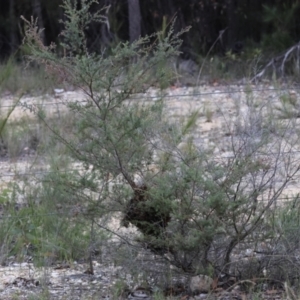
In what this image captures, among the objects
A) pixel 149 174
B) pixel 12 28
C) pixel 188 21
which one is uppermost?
pixel 149 174

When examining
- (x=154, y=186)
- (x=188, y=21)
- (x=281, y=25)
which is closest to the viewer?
(x=154, y=186)

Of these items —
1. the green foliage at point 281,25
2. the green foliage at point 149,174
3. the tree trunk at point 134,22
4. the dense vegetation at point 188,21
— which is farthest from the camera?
the dense vegetation at point 188,21

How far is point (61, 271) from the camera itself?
4410 millimetres

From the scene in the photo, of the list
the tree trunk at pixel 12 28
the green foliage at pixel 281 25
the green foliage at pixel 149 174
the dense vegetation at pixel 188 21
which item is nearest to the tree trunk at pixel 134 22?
the dense vegetation at pixel 188 21

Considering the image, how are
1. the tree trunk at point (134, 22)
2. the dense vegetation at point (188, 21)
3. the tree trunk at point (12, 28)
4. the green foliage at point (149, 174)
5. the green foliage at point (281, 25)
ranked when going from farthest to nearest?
the tree trunk at point (12, 28), the dense vegetation at point (188, 21), the tree trunk at point (134, 22), the green foliage at point (281, 25), the green foliage at point (149, 174)

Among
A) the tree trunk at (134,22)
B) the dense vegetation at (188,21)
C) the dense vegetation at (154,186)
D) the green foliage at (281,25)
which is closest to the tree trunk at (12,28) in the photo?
the dense vegetation at (188,21)

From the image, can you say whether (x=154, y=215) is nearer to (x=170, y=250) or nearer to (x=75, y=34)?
(x=170, y=250)

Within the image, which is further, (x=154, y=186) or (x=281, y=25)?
(x=281, y=25)

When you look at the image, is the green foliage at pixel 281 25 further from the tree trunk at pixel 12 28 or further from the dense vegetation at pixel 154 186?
the dense vegetation at pixel 154 186

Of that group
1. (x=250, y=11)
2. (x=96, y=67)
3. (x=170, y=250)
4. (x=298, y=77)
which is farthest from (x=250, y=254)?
(x=250, y=11)

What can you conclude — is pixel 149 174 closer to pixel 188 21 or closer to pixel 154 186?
pixel 154 186

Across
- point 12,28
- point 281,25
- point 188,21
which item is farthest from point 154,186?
point 12,28

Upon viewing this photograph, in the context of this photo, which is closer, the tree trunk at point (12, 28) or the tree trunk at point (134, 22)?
the tree trunk at point (134, 22)

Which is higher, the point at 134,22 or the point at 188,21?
the point at 134,22
